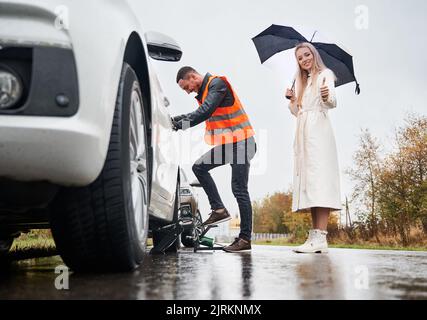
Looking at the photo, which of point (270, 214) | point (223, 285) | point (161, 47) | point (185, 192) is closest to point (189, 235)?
point (185, 192)

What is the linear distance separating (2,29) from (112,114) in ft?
1.72

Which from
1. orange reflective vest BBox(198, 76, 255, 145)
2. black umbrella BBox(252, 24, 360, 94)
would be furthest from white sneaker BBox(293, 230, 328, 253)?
black umbrella BBox(252, 24, 360, 94)

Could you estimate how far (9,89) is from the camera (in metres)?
2.08

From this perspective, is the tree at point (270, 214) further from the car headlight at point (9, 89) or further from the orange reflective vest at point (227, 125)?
the car headlight at point (9, 89)

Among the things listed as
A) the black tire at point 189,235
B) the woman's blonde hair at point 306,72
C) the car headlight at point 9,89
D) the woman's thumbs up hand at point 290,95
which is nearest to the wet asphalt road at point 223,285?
the car headlight at point 9,89

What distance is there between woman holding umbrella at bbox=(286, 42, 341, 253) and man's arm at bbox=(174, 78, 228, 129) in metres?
0.75

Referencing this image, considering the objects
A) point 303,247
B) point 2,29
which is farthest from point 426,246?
point 2,29

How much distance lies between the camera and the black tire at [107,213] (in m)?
2.38

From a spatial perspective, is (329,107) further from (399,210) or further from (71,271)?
(399,210)

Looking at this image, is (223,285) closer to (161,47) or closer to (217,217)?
(161,47)

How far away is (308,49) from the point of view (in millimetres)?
5391

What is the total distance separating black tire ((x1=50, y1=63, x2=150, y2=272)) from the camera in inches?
93.8

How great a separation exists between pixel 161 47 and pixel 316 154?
2.21 meters

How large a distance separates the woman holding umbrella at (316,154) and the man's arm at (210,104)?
75 centimetres
